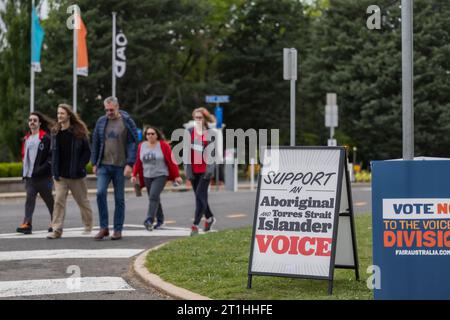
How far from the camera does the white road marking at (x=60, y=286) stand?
6.99 metres

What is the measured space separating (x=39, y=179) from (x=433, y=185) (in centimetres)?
764

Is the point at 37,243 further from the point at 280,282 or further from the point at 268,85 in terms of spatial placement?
the point at 268,85

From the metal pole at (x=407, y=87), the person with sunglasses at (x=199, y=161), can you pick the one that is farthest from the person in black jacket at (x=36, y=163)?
the metal pole at (x=407, y=87)

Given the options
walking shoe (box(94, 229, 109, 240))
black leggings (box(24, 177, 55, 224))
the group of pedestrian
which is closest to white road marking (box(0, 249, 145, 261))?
walking shoe (box(94, 229, 109, 240))

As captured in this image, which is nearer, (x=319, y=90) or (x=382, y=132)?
(x=382, y=132)

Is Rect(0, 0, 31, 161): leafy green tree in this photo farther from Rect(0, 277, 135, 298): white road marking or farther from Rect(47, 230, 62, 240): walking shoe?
Rect(0, 277, 135, 298): white road marking

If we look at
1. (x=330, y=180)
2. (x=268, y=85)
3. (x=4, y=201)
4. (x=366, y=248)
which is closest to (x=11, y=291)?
(x=330, y=180)

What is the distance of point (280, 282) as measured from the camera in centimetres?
723

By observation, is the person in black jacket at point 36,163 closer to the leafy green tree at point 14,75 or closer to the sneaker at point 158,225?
the sneaker at point 158,225

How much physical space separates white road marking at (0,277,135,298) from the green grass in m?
0.47

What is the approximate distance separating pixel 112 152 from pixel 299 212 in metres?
4.62

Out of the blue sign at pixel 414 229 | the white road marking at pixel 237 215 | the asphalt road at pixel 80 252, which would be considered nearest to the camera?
→ the blue sign at pixel 414 229

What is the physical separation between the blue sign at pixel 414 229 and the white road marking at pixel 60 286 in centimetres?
256

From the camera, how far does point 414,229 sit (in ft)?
19.1
